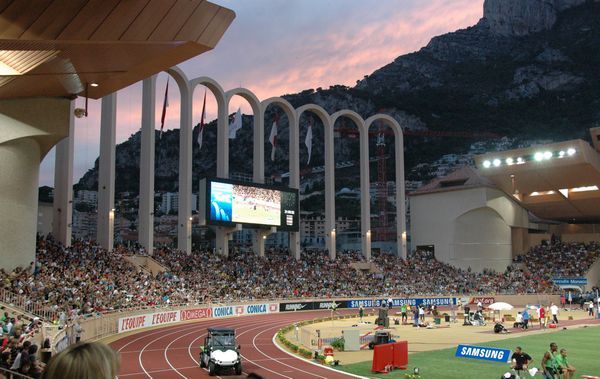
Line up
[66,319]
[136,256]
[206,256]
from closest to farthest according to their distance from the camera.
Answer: [66,319], [136,256], [206,256]

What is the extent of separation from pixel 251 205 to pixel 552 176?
36.1 metres

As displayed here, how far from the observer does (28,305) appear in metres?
29.6

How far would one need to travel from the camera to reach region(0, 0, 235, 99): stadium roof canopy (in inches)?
626

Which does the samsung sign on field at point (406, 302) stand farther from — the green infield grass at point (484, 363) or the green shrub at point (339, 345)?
the green shrub at point (339, 345)

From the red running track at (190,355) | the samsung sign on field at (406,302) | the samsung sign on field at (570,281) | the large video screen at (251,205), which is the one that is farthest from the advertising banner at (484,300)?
the red running track at (190,355)

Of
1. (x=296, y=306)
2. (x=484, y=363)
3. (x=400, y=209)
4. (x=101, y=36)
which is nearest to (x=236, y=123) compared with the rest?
(x=296, y=306)

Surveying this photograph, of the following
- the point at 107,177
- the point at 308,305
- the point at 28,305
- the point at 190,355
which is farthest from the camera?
the point at 308,305

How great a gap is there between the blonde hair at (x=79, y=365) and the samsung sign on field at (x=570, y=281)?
76.7 meters

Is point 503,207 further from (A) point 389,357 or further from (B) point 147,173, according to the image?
(A) point 389,357

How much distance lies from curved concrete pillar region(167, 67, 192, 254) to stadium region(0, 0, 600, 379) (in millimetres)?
159

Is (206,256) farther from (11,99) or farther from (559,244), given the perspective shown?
(559,244)

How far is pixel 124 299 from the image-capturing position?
39.2 meters

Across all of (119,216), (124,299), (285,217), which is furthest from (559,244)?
(119,216)

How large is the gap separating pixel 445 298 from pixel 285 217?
64.8ft
